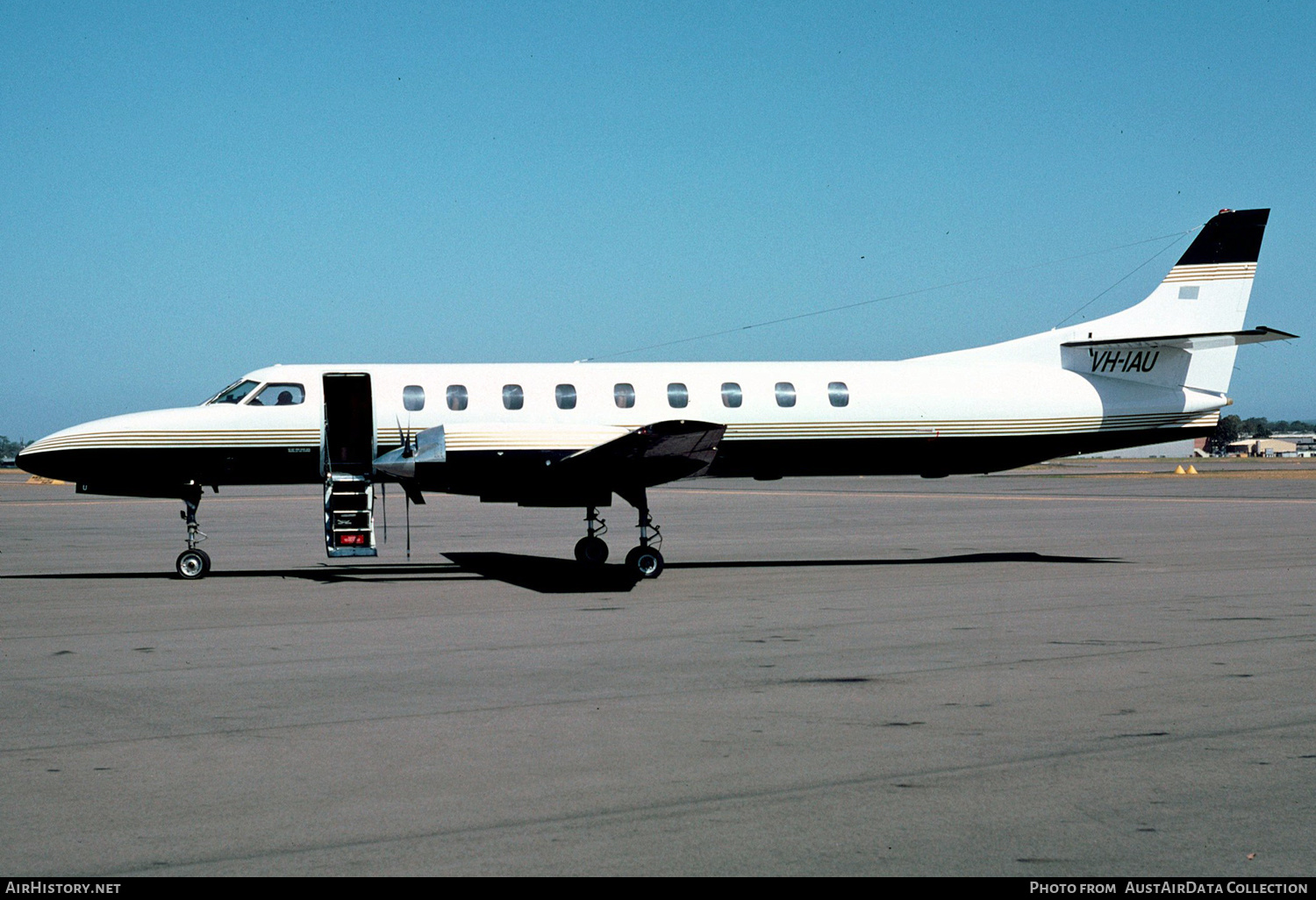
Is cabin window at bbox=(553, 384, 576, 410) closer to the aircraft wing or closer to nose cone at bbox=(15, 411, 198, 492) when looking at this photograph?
the aircraft wing

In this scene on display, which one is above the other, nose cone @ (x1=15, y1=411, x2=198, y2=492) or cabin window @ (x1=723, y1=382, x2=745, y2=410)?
cabin window @ (x1=723, y1=382, x2=745, y2=410)

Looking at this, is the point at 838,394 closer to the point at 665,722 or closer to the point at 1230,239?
the point at 1230,239

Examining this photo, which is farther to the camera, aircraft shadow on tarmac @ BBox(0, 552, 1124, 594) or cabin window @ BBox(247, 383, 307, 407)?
cabin window @ BBox(247, 383, 307, 407)

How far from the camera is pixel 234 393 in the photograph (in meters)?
19.5

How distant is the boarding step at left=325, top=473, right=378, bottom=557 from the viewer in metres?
17.9

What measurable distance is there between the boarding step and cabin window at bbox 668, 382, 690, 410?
16.6 ft

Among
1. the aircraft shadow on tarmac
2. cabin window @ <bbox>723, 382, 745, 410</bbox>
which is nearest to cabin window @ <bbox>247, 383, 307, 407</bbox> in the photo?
the aircraft shadow on tarmac

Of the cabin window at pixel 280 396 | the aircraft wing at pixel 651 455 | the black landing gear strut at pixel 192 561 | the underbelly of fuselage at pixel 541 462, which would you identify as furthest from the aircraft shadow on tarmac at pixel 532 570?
the cabin window at pixel 280 396

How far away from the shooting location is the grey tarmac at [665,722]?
5.48 meters

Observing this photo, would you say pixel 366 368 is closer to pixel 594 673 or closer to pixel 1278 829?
pixel 594 673

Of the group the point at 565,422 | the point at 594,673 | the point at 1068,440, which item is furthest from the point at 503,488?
the point at 1068,440

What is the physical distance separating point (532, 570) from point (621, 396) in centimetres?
321

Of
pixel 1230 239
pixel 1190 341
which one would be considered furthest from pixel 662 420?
pixel 1230 239

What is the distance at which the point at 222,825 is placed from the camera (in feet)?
19.0
